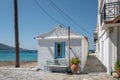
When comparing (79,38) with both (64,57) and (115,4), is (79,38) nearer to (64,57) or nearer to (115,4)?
(64,57)

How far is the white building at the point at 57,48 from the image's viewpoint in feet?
50.9

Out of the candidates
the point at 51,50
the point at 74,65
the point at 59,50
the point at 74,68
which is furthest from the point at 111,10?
the point at 51,50

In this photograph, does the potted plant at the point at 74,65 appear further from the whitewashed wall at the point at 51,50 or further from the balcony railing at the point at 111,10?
the balcony railing at the point at 111,10

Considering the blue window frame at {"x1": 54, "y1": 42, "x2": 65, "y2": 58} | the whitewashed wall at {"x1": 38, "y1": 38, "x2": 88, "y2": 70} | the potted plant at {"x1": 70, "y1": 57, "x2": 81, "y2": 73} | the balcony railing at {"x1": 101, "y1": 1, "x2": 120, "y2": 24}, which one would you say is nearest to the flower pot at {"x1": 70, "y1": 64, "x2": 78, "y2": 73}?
the potted plant at {"x1": 70, "y1": 57, "x2": 81, "y2": 73}

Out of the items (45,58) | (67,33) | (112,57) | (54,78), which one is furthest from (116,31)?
(45,58)

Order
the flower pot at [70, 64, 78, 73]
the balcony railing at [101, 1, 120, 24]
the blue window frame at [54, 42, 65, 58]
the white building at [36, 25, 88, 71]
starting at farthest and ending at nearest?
1. the blue window frame at [54, 42, 65, 58]
2. the white building at [36, 25, 88, 71]
3. the flower pot at [70, 64, 78, 73]
4. the balcony railing at [101, 1, 120, 24]

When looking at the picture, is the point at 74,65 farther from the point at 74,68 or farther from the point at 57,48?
the point at 57,48

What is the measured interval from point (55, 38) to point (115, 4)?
5.35 meters

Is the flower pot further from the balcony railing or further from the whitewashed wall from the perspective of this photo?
the balcony railing

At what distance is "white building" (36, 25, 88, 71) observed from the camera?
15.5 metres

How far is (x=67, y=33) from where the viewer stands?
15977mm

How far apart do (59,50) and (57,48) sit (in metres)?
0.24

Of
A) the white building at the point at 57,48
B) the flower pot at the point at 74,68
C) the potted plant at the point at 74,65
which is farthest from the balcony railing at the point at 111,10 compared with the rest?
the flower pot at the point at 74,68

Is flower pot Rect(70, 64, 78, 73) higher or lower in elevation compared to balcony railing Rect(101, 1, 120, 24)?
lower
